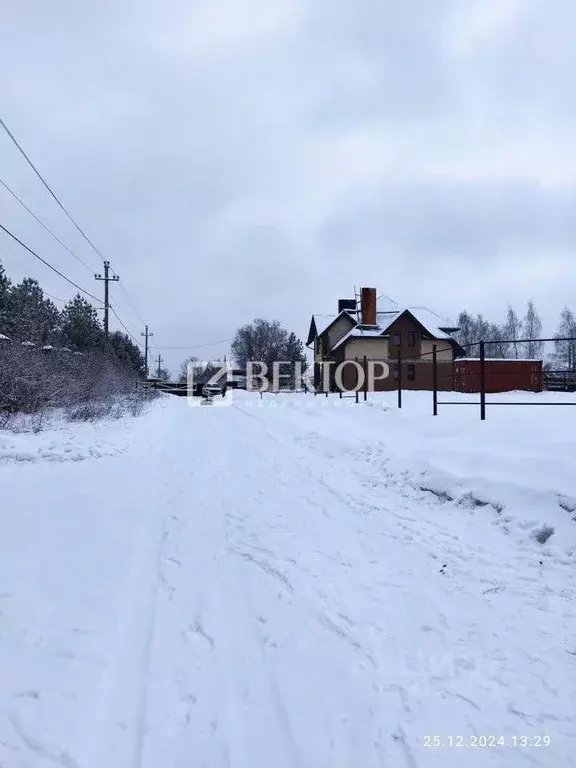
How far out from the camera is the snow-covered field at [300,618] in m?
2.15

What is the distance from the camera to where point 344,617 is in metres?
3.14

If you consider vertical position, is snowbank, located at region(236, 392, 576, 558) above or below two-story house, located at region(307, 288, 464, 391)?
below

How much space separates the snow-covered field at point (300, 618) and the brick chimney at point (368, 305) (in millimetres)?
29866

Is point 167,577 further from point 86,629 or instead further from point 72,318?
point 72,318

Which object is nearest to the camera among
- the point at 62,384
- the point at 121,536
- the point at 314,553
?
the point at 314,553

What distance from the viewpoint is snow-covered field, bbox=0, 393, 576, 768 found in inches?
84.8

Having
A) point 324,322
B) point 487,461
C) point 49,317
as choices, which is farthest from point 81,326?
point 487,461

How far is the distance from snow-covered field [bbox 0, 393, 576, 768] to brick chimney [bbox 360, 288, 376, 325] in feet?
98.0

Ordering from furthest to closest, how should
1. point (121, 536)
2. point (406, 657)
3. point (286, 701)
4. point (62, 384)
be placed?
point (62, 384) → point (121, 536) → point (406, 657) → point (286, 701)

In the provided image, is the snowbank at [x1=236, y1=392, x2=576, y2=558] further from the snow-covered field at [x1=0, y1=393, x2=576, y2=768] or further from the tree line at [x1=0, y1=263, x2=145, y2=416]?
the tree line at [x1=0, y1=263, x2=145, y2=416]

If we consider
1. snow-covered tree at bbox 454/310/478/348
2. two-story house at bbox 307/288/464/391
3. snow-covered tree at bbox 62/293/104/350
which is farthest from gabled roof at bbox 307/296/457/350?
snow-covered tree at bbox 454/310/478/348

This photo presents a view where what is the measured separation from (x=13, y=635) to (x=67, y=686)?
2.24ft

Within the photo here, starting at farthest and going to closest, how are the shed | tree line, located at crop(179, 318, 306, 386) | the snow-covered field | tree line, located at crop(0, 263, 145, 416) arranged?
tree line, located at crop(179, 318, 306, 386)
the shed
tree line, located at crop(0, 263, 145, 416)
the snow-covered field

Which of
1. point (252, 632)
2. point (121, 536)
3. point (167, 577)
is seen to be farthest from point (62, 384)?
point (252, 632)
